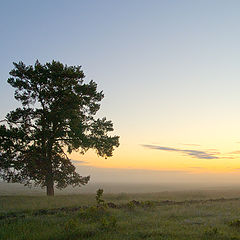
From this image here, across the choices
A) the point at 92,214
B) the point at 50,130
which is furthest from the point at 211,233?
the point at 50,130

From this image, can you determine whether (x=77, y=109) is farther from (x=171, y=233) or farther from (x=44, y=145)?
(x=171, y=233)

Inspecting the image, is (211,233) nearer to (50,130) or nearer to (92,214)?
(92,214)

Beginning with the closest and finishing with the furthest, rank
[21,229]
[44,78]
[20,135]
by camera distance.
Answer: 1. [21,229]
2. [20,135]
3. [44,78]

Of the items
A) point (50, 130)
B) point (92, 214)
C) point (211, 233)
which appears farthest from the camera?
point (50, 130)

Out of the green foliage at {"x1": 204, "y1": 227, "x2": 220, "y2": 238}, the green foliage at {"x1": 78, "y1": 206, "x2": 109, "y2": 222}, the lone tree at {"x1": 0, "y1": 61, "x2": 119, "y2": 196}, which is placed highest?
the lone tree at {"x1": 0, "y1": 61, "x2": 119, "y2": 196}

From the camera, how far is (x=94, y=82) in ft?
92.0

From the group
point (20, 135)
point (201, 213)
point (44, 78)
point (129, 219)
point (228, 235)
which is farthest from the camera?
point (44, 78)

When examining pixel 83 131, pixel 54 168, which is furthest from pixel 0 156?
pixel 83 131

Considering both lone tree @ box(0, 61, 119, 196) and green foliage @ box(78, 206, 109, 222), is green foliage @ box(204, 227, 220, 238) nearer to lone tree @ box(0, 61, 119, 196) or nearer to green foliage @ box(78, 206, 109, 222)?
green foliage @ box(78, 206, 109, 222)

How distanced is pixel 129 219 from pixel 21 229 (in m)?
5.05

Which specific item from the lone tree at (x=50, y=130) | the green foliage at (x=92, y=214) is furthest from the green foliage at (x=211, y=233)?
the lone tree at (x=50, y=130)

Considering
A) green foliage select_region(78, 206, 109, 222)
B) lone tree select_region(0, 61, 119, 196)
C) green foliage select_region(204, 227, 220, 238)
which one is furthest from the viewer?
lone tree select_region(0, 61, 119, 196)

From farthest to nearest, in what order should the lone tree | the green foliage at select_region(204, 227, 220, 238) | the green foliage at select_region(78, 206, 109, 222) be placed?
the lone tree → the green foliage at select_region(78, 206, 109, 222) → the green foliage at select_region(204, 227, 220, 238)

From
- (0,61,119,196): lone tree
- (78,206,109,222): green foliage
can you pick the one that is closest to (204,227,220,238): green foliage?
(78,206,109,222): green foliage
